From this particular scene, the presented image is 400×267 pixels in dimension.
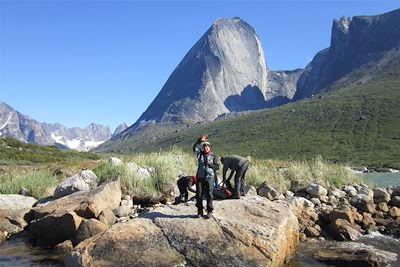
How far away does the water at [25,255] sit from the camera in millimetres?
11508

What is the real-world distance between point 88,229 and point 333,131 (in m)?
140

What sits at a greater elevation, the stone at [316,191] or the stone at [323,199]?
the stone at [316,191]

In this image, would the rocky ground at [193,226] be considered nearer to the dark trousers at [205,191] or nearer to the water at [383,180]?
the dark trousers at [205,191]

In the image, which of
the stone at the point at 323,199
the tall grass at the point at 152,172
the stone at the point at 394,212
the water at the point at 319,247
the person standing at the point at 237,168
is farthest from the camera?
A: the stone at the point at 323,199

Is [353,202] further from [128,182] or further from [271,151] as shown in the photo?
[271,151]

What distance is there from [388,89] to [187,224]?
169920 mm

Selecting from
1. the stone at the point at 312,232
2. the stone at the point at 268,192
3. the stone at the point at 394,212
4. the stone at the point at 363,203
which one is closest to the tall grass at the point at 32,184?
the stone at the point at 268,192

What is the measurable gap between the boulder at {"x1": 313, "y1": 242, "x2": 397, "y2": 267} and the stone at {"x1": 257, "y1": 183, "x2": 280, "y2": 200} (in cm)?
445

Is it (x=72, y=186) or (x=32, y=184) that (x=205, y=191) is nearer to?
(x=72, y=186)

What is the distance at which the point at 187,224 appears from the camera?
434 inches

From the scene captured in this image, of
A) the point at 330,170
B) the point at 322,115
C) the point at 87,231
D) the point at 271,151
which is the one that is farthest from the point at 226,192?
the point at 322,115

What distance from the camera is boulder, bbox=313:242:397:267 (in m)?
11.5

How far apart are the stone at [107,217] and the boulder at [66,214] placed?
0.26 meters

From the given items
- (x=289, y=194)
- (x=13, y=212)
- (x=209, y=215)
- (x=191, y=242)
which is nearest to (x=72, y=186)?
(x=13, y=212)
